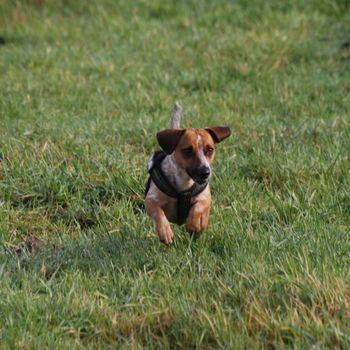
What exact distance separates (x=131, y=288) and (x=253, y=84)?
5727 millimetres

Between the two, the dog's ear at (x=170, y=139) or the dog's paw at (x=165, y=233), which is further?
the dog's ear at (x=170, y=139)

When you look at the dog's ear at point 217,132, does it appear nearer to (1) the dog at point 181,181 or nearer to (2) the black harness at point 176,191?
(1) the dog at point 181,181

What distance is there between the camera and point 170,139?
606 centimetres

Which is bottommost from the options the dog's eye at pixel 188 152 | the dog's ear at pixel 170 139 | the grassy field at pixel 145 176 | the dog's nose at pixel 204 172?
the grassy field at pixel 145 176

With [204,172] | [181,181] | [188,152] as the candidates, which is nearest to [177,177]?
[181,181]

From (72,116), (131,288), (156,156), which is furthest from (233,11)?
(131,288)

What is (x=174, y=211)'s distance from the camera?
246 inches

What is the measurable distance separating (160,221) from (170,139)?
514mm

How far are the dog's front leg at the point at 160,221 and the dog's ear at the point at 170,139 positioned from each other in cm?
35

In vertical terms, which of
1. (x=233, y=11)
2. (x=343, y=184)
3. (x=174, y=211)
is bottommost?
(x=233, y=11)

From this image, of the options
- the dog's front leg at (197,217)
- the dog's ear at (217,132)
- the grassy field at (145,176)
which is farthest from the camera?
the dog's ear at (217,132)

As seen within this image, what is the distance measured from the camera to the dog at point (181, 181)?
5.99m

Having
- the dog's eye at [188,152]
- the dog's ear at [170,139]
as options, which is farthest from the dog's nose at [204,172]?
the dog's ear at [170,139]

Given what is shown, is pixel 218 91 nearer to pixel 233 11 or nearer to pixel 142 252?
pixel 233 11
